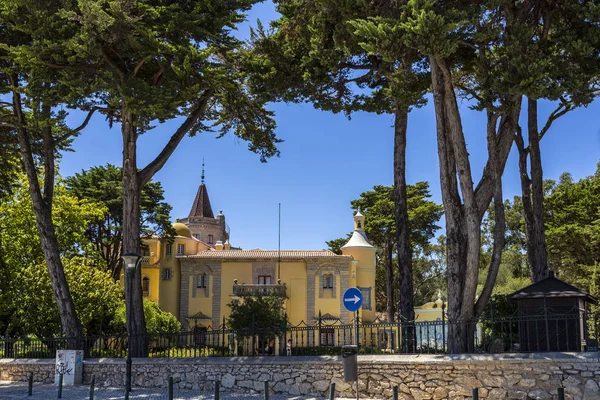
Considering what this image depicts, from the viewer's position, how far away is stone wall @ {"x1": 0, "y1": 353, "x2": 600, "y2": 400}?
12977mm

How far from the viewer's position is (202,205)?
6881cm

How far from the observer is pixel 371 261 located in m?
47.0

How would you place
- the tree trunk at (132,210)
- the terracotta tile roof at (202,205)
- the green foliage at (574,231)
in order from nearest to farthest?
the tree trunk at (132,210), the green foliage at (574,231), the terracotta tile roof at (202,205)

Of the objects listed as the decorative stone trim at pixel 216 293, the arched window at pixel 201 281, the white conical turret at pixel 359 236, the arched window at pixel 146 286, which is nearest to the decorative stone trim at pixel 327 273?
the white conical turret at pixel 359 236

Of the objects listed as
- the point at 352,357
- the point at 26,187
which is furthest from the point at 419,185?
the point at 352,357

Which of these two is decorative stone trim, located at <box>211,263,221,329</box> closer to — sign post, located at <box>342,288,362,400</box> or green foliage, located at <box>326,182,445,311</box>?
green foliage, located at <box>326,182,445,311</box>

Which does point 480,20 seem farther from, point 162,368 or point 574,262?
point 574,262

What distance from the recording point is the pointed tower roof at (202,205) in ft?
223

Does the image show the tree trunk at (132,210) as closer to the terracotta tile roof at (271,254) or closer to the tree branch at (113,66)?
the tree branch at (113,66)

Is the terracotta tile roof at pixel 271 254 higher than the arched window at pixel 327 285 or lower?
higher

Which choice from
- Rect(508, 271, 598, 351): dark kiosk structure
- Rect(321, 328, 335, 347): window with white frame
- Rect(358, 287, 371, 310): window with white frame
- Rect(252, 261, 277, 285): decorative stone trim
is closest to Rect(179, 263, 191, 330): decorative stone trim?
Rect(252, 261, 277, 285): decorative stone trim

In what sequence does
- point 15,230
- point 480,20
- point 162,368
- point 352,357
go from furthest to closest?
1. point 15,230
2. point 162,368
3. point 480,20
4. point 352,357

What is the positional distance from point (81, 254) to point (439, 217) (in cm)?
2382

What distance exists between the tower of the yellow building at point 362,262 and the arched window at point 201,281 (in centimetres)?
1045
